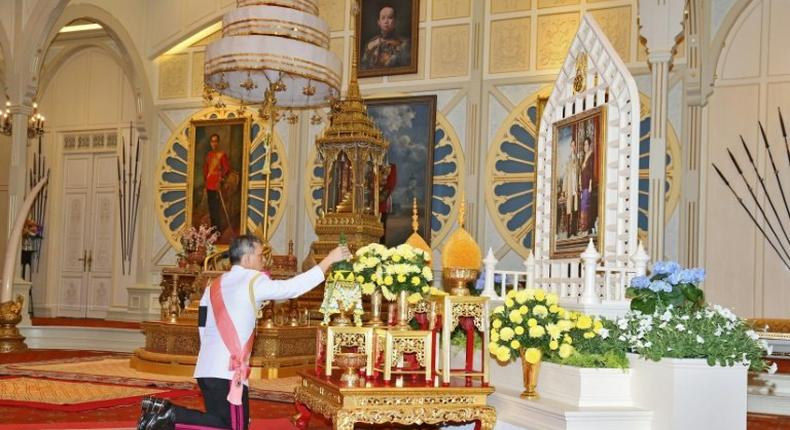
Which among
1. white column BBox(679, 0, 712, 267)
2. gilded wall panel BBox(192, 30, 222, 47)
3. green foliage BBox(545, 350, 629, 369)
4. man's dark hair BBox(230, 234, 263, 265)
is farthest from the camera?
gilded wall panel BBox(192, 30, 222, 47)

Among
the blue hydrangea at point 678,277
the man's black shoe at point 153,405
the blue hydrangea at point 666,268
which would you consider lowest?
the man's black shoe at point 153,405

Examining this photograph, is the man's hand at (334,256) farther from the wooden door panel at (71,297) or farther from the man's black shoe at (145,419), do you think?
the wooden door panel at (71,297)

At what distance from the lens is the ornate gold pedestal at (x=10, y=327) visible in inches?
478

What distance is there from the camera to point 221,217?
1387 centimetres

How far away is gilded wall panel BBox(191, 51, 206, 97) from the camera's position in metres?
14.3

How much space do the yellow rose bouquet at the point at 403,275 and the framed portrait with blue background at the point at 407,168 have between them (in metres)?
6.23

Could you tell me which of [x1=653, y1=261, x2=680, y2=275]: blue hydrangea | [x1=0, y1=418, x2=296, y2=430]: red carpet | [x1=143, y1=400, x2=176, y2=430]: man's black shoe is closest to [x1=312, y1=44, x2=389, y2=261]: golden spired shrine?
[x1=0, y1=418, x2=296, y2=430]: red carpet

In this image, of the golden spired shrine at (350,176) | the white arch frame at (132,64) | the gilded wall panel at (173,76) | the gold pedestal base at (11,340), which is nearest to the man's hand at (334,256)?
the golden spired shrine at (350,176)

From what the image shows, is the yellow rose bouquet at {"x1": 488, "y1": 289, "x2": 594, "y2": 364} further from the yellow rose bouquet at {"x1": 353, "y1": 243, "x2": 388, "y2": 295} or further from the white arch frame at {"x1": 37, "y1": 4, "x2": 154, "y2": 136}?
the white arch frame at {"x1": 37, "y1": 4, "x2": 154, "y2": 136}

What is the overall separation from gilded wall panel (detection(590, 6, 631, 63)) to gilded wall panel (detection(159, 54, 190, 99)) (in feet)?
20.4

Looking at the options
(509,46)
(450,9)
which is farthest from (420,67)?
(509,46)

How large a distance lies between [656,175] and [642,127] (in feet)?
8.80

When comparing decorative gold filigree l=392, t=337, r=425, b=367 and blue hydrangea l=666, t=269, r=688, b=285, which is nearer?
decorative gold filigree l=392, t=337, r=425, b=367

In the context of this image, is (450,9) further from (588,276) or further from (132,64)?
(588,276)
